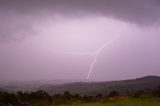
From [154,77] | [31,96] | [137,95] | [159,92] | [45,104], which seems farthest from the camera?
[154,77]

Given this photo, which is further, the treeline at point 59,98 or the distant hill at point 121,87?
the distant hill at point 121,87

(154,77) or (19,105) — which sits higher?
(154,77)

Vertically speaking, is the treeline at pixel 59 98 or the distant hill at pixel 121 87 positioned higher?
the distant hill at pixel 121 87

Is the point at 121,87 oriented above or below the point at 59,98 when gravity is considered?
above

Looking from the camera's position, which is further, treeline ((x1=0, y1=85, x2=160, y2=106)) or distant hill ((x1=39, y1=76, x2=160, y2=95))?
distant hill ((x1=39, y1=76, x2=160, y2=95))

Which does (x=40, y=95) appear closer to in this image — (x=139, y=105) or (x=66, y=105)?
(x=66, y=105)

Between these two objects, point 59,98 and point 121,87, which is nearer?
point 59,98

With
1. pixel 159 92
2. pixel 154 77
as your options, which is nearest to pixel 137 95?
pixel 159 92

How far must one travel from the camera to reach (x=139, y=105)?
2591 centimetres

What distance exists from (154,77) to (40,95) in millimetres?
118012

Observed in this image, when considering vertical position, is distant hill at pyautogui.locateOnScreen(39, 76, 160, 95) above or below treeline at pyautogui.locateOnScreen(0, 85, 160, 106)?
above

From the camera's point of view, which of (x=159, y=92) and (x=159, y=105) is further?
(x=159, y=92)

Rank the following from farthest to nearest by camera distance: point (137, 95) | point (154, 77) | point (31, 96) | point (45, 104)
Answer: point (154, 77) < point (31, 96) < point (137, 95) < point (45, 104)

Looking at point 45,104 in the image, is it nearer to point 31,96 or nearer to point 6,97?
point 6,97
